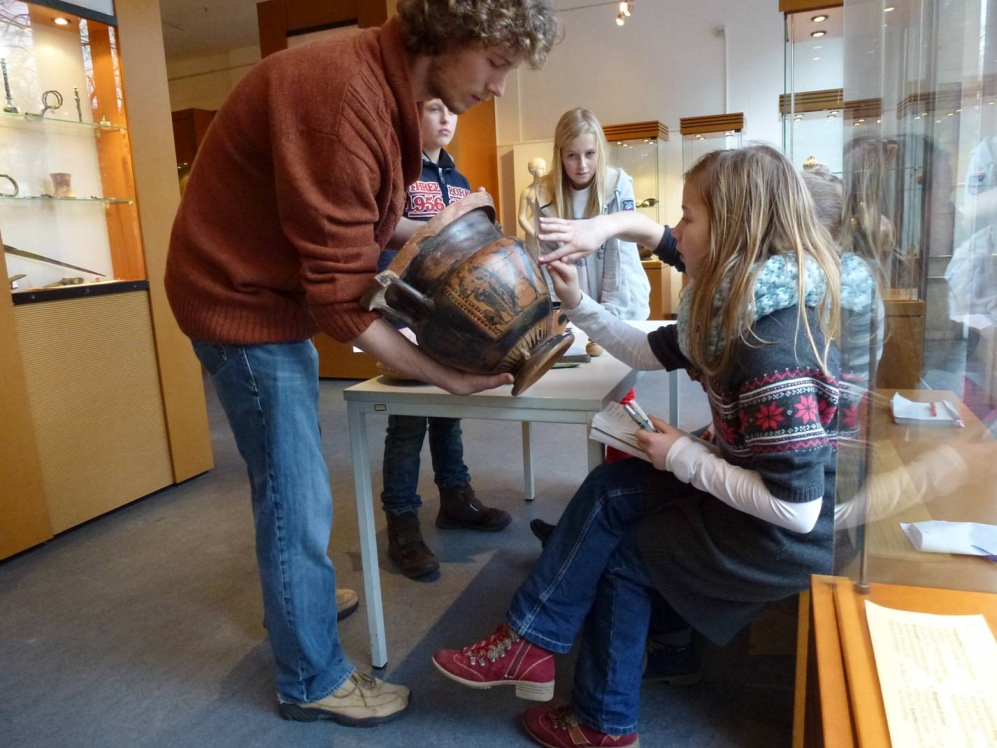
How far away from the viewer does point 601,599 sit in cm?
144

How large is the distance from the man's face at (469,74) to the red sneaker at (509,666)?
38.7 inches

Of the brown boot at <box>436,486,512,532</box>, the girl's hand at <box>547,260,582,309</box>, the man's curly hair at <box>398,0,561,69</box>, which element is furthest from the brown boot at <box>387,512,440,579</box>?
the man's curly hair at <box>398,0,561,69</box>

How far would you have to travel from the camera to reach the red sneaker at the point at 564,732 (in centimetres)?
143

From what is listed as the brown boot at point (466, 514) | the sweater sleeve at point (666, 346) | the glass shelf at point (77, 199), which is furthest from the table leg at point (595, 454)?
the glass shelf at point (77, 199)

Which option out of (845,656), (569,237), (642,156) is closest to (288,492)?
(569,237)

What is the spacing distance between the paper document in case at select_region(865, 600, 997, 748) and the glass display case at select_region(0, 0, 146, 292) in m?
2.69

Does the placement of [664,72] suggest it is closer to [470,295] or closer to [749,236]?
[749,236]

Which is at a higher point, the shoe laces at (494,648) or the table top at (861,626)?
the table top at (861,626)

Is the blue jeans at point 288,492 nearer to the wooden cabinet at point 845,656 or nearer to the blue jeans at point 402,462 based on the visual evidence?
the blue jeans at point 402,462

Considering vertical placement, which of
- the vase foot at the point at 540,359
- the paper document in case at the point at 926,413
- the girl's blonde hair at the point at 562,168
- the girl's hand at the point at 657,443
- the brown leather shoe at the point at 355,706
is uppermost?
the girl's blonde hair at the point at 562,168

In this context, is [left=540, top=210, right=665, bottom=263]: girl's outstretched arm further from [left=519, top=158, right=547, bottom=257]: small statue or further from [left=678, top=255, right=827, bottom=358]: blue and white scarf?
[left=519, top=158, right=547, bottom=257]: small statue

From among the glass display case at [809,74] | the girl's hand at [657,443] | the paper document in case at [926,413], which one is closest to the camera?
the paper document in case at [926,413]

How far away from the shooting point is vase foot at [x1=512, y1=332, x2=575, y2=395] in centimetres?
124

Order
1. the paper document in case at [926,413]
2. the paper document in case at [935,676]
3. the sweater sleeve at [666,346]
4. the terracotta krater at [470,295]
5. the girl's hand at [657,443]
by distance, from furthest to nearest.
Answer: the sweater sleeve at [666,346] → the girl's hand at [657,443] → the terracotta krater at [470,295] → the paper document in case at [926,413] → the paper document in case at [935,676]
